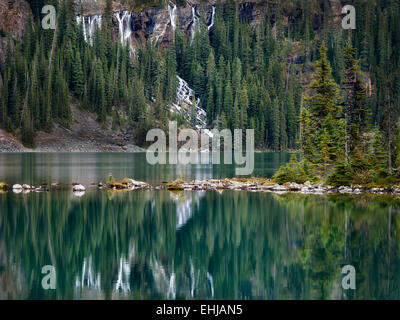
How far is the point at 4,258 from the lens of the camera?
90.0 ft

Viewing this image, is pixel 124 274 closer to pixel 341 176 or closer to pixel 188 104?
pixel 341 176

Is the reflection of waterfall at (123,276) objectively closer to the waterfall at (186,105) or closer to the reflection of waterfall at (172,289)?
the reflection of waterfall at (172,289)

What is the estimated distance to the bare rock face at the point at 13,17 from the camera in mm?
179875

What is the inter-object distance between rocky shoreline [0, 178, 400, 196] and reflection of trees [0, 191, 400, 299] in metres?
6.59

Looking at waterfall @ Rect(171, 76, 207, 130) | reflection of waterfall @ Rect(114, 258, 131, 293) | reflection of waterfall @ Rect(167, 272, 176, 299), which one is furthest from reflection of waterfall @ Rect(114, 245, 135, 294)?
waterfall @ Rect(171, 76, 207, 130)

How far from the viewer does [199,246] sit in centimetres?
3058

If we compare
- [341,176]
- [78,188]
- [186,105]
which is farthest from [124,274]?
[186,105]

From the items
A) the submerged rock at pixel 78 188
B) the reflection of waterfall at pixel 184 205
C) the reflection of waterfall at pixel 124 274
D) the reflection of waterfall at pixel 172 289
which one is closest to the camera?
the reflection of waterfall at pixel 172 289

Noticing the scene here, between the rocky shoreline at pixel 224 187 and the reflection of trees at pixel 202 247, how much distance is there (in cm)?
659

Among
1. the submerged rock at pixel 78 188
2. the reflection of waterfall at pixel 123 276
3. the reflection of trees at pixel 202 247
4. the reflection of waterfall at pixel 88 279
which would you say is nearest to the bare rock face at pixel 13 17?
the submerged rock at pixel 78 188

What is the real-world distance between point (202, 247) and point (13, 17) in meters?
171

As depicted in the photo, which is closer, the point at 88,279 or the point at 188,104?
the point at 88,279

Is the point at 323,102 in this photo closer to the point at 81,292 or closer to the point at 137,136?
the point at 81,292

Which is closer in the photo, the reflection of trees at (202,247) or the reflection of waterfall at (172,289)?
the reflection of waterfall at (172,289)
